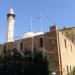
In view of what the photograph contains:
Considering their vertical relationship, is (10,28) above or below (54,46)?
above

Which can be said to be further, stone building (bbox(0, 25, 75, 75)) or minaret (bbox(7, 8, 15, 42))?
minaret (bbox(7, 8, 15, 42))

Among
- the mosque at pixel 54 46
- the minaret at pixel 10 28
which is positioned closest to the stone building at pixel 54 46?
the mosque at pixel 54 46

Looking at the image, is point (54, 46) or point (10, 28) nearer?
point (54, 46)

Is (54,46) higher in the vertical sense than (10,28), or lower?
lower

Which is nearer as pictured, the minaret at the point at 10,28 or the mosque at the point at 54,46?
the mosque at the point at 54,46

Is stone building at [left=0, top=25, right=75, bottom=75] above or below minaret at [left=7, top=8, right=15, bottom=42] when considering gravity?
below

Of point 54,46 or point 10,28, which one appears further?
point 10,28

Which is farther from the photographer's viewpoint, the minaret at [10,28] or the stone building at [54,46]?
the minaret at [10,28]

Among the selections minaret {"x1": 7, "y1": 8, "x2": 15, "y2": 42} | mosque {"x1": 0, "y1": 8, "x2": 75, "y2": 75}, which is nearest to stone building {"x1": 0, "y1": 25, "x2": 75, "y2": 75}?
mosque {"x1": 0, "y1": 8, "x2": 75, "y2": 75}

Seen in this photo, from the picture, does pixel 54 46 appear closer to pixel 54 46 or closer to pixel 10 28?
pixel 54 46

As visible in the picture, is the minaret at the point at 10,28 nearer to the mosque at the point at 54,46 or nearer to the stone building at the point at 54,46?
the mosque at the point at 54,46

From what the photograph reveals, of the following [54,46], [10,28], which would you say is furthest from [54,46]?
[10,28]

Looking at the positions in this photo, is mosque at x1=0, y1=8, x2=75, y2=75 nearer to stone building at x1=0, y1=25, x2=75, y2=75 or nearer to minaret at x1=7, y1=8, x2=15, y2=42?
stone building at x1=0, y1=25, x2=75, y2=75

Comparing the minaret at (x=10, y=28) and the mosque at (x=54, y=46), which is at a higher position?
the minaret at (x=10, y=28)
